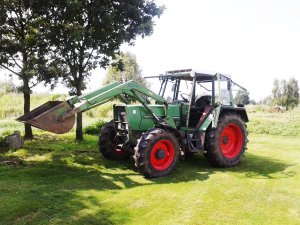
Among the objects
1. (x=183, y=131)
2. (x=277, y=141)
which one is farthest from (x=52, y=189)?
(x=277, y=141)

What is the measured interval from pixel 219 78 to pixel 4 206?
20.8 ft

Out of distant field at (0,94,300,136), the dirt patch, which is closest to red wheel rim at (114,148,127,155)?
the dirt patch

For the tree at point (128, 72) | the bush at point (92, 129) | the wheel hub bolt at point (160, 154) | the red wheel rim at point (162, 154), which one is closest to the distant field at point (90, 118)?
the bush at point (92, 129)

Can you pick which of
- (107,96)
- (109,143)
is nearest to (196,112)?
(109,143)

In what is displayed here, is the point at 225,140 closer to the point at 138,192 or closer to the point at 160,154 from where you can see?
the point at 160,154

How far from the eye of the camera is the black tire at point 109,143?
976cm

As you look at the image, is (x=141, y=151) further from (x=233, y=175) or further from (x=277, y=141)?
(x=277, y=141)

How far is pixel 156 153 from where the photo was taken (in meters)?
8.13

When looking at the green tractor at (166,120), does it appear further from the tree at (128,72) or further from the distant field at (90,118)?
the tree at (128,72)

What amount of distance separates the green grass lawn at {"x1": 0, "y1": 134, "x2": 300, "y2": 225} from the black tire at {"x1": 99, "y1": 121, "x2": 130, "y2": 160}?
0.82ft

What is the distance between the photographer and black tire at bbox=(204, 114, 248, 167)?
9.17 metres

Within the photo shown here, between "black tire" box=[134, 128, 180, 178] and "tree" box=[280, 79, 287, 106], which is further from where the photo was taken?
"tree" box=[280, 79, 287, 106]

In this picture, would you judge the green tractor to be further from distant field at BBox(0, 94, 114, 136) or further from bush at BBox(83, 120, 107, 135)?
distant field at BBox(0, 94, 114, 136)

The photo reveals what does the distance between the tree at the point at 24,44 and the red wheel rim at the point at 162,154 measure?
17.2 ft
